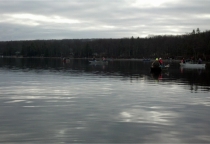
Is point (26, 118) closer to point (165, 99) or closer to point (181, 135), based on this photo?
point (181, 135)

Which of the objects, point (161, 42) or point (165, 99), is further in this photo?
point (161, 42)

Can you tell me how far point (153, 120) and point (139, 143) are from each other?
292 cm

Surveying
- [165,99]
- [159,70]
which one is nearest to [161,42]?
[159,70]

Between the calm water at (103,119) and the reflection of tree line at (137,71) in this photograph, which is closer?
the calm water at (103,119)

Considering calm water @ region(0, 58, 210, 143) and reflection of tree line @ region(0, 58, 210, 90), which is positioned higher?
reflection of tree line @ region(0, 58, 210, 90)

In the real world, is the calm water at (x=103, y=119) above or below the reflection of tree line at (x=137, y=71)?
below

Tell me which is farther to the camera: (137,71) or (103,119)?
(137,71)

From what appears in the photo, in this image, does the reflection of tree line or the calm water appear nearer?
the calm water

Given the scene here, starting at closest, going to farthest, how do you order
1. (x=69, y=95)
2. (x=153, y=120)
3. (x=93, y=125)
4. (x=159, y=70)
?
(x=93, y=125), (x=153, y=120), (x=69, y=95), (x=159, y=70)

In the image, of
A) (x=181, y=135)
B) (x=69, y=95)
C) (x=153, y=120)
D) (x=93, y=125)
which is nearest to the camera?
(x=181, y=135)

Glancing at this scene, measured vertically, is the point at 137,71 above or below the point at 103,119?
above

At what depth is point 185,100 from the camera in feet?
53.8

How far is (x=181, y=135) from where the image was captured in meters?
9.41

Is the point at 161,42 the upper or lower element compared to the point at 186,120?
upper
